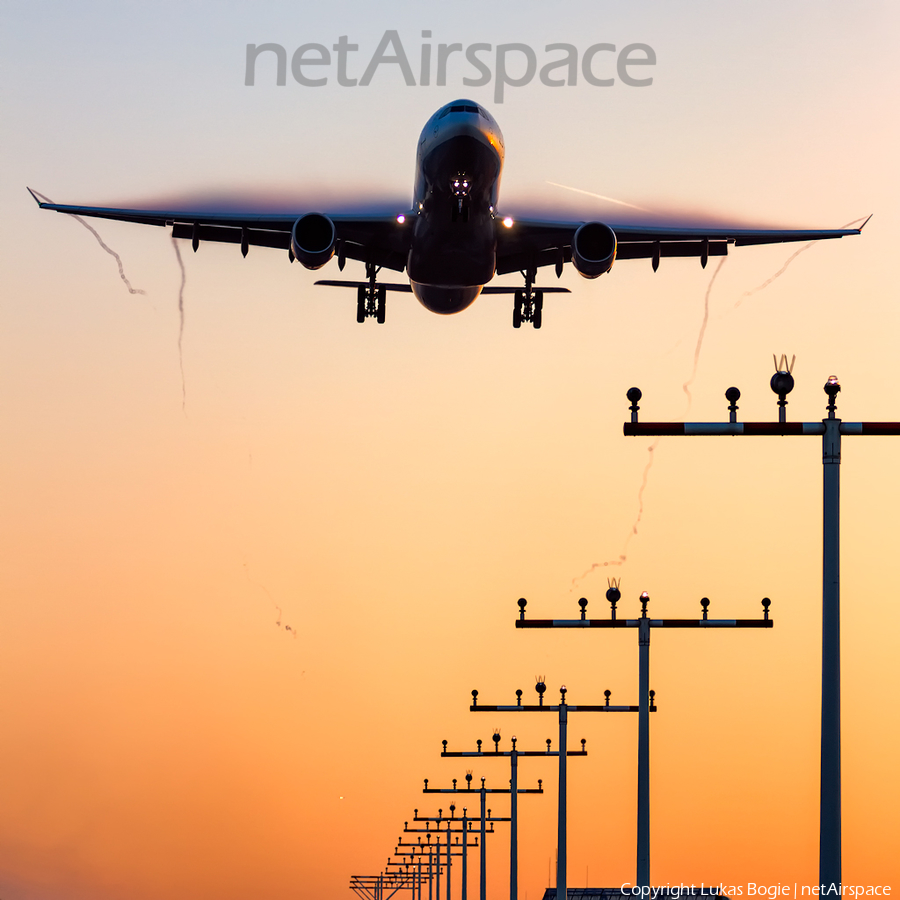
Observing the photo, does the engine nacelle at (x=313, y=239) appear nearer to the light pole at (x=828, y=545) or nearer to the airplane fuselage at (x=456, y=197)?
the airplane fuselage at (x=456, y=197)

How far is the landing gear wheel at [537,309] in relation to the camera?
138 ft

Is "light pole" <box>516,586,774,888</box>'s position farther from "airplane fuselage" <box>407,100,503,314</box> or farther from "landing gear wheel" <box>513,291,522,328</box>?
"landing gear wheel" <box>513,291,522,328</box>

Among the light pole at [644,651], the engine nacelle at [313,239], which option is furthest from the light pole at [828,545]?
the engine nacelle at [313,239]

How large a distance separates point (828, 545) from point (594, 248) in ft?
57.3

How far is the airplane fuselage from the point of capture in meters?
31.3

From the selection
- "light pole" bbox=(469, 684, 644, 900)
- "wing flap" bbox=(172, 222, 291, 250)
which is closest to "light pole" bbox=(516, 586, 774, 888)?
"light pole" bbox=(469, 684, 644, 900)

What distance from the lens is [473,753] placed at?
5206cm

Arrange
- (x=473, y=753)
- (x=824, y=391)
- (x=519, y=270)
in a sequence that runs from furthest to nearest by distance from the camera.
A: (x=473, y=753) < (x=519, y=270) < (x=824, y=391)

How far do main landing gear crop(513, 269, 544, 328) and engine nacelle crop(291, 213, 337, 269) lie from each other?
9.83 m

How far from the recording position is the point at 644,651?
31.2 meters

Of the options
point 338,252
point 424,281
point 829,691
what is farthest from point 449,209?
point 829,691

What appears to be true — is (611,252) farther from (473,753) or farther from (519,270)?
(473,753)

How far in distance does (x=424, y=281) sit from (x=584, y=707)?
43.8ft

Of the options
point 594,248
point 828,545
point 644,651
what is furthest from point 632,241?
point 828,545
